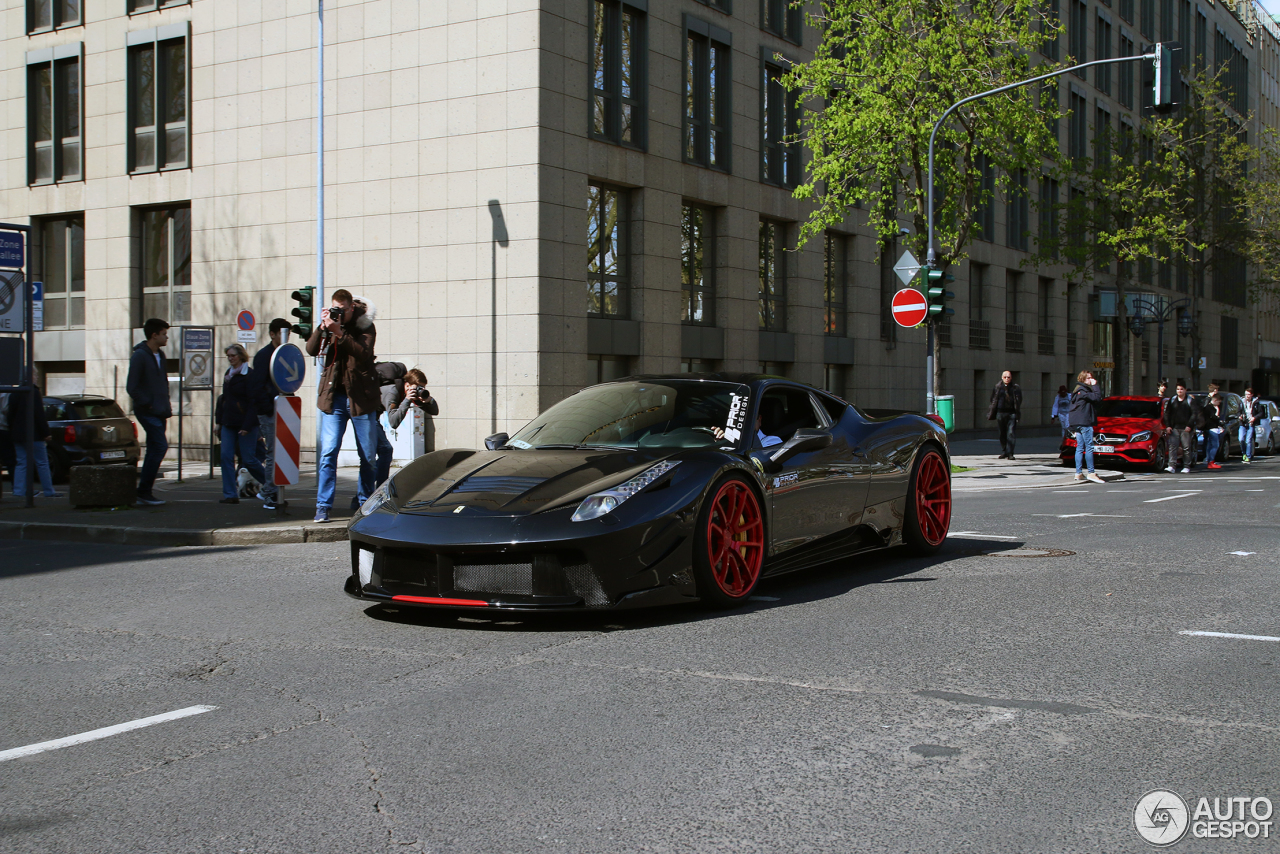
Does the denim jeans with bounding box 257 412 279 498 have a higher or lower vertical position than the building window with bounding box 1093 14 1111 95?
lower

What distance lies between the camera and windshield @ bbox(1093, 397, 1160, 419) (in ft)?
77.2

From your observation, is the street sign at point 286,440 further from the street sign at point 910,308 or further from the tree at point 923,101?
the tree at point 923,101

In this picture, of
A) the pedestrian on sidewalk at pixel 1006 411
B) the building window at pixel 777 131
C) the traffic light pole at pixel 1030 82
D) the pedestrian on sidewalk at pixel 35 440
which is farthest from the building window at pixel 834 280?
the pedestrian on sidewalk at pixel 35 440

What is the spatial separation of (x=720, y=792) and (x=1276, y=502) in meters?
13.3

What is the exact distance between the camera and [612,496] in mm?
5883

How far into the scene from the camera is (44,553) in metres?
9.42

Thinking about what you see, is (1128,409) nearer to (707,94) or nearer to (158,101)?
(707,94)

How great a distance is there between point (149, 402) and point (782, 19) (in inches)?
815

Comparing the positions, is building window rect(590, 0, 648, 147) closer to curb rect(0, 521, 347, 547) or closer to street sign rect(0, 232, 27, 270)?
street sign rect(0, 232, 27, 270)

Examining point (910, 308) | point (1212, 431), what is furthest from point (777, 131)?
point (1212, 431)

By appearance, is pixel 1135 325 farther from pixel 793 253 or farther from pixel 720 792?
pixel 720 792

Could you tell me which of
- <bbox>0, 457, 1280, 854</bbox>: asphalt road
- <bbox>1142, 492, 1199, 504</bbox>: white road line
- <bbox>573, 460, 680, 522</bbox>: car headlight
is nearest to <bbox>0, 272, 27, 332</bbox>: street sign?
<bbox>0, 457, 1280, 854</bbox>: asphalt road

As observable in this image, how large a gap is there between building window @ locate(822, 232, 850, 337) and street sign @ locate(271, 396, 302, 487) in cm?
2066

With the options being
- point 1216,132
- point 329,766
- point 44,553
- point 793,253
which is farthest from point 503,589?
point 1216,132
